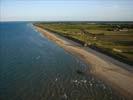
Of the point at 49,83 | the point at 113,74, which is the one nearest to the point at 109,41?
the point at 113,74

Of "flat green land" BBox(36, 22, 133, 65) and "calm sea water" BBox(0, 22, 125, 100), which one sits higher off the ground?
"calm sea water" BBox(0, 22, 125, 100)

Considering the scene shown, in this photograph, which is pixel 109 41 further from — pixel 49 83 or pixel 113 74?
pixel 49 83

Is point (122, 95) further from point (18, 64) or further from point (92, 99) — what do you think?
point (18, 64)

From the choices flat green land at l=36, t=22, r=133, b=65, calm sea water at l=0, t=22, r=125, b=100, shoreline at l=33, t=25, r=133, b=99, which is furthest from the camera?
flat green land at l=36, t=22, r=133, b=65

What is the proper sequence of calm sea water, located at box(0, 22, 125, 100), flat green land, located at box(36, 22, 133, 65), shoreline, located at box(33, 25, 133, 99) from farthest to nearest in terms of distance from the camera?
flat green land, located at box(36, 22, 133, 65)
shoreline, located at box(33, 25, 133, 99)
calm sea water, located at box(0, 22, 125, 100)

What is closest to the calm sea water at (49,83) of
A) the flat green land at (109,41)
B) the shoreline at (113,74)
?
the shoreline at (113,74)

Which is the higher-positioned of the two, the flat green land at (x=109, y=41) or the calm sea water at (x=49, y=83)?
the calm sea water at (x=49, y=83)

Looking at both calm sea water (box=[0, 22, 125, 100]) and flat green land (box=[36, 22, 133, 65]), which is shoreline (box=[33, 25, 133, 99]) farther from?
flat green land (box=[36, 22, 133, 65])

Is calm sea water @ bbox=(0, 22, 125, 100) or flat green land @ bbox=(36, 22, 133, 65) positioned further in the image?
flat green land @ bbox=(36, 22, 133, 65)

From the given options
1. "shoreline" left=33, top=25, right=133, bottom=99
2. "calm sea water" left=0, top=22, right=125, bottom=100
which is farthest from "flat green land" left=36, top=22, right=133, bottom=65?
"calm sea water" left=0, top=22, right=125, bottom=100

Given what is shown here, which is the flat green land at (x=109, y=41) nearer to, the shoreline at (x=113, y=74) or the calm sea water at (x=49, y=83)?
the shoreline at (x=113, y=74)

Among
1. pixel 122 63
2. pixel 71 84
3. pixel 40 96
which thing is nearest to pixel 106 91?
pixel 71 84
